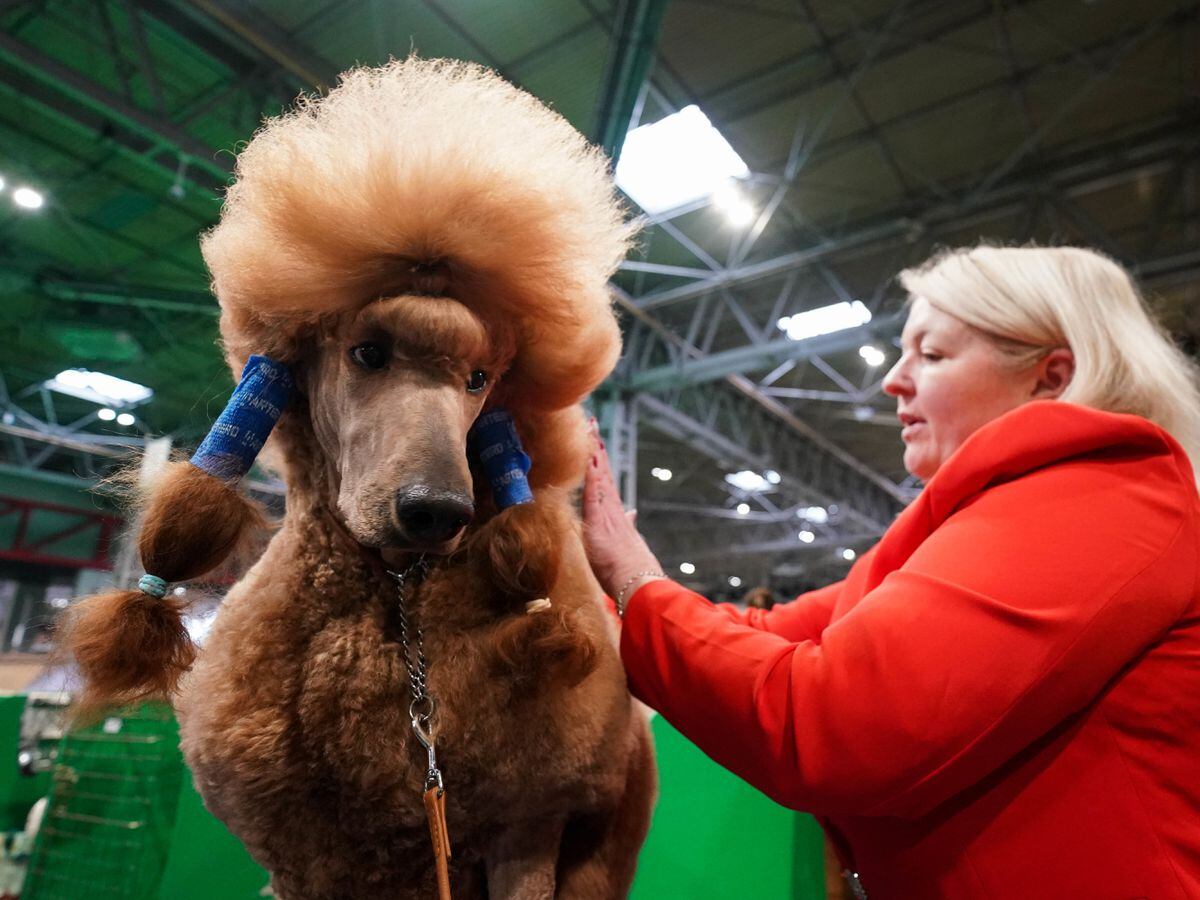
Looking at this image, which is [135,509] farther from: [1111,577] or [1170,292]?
[1170,292]

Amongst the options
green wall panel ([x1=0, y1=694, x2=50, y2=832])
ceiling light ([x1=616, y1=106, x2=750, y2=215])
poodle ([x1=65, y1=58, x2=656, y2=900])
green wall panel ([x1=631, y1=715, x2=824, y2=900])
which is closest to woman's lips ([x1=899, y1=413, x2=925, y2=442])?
poodle ([x1=65, y1=58, x2=656, y2=900])

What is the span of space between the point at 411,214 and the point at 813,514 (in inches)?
412

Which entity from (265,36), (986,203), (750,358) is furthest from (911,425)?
(750,358)

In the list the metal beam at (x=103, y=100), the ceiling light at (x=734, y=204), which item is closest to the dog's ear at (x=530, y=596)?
the metal beam at (x=103, y=100)

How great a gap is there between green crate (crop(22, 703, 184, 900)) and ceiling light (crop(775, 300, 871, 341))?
4.62m

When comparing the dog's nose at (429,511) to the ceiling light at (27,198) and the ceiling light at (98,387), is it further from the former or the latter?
the ceiling light at (98,387)

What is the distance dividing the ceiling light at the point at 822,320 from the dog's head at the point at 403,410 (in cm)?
495

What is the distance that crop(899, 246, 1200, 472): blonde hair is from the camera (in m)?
0.87

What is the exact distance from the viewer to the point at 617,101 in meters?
3.03

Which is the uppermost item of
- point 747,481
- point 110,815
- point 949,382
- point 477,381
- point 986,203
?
point 747,481

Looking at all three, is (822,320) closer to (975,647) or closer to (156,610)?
(975,647)

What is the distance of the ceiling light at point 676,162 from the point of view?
390 cm

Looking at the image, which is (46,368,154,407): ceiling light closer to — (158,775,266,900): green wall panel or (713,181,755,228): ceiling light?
(713,181,755,228): ceiling light

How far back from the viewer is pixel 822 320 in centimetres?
554
